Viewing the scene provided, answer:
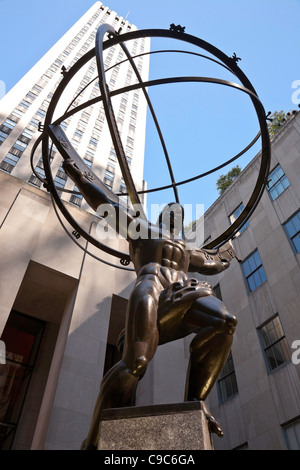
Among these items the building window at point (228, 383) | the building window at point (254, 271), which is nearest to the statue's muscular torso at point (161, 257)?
the building window at point (228, 383)

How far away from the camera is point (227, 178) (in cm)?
2833

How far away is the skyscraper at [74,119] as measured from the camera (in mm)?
22297

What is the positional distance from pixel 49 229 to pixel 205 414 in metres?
10.6

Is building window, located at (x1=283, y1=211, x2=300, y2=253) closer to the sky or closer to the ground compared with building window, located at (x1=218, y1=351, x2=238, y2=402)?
closer to the sky

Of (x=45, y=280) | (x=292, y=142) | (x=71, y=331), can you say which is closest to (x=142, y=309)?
(x=71, y=331)

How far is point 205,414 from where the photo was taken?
2688 millimetres

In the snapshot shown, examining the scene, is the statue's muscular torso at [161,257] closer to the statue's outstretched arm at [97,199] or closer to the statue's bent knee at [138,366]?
the statue's outstretched arm at [97,199]

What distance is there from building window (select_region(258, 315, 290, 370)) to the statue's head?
8.28 metres

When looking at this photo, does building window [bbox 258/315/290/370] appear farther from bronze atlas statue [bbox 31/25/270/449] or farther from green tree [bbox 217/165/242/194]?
green tree [bbox 217/165/242/194]

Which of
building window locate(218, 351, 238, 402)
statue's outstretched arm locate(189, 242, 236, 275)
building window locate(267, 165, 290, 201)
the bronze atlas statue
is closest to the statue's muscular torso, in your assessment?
the bronze atlas statue

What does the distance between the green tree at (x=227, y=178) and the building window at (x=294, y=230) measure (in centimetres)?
1395

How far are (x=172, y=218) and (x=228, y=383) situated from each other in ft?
33.6

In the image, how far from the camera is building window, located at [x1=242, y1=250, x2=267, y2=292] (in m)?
13.9
